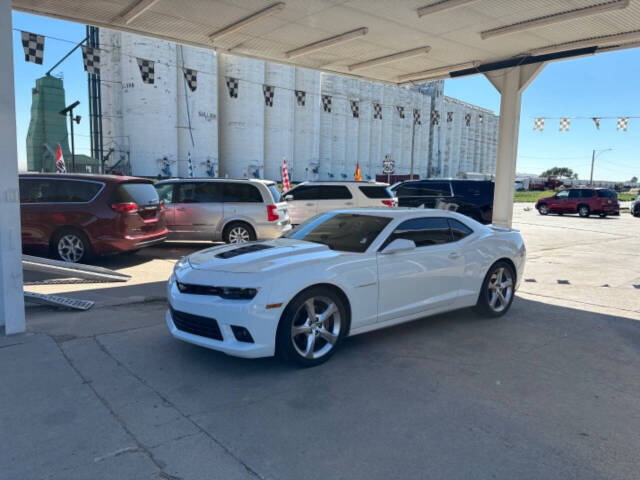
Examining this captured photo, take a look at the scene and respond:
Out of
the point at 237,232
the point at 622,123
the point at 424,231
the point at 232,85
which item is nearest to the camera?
the point at 424,231

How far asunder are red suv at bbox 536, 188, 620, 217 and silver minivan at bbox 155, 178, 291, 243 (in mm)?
21693

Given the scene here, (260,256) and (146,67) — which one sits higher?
(146,67)

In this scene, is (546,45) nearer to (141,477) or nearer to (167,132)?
(141,477)

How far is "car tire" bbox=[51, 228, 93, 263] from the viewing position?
8609 mm

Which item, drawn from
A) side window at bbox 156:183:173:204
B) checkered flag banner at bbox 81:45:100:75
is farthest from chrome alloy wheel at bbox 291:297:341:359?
checkered flag banner at bbox 81:45:100:75

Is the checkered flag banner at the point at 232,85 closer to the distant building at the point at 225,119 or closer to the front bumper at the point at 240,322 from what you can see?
the distant building at the point at 225,119

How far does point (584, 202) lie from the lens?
26266mm

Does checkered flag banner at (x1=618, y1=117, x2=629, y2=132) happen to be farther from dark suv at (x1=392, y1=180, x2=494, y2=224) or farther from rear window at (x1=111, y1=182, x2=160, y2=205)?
rear window at (x1=111, y1=182, x2=160, y2=205)

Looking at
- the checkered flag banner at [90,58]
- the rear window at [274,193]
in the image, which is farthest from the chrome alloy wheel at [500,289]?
the checkered flag banner at [90,58]

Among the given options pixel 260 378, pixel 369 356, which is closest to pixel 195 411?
pixel 260 378

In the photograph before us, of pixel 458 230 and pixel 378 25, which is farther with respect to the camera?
pixel 378 25

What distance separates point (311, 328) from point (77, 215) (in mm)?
6252

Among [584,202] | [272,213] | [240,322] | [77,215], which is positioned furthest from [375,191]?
[584,202]

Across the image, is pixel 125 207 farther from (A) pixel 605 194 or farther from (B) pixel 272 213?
(A) pixel 605 194
